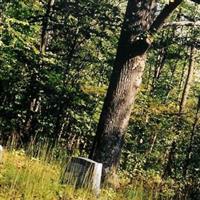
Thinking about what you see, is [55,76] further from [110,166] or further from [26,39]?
[110,166]

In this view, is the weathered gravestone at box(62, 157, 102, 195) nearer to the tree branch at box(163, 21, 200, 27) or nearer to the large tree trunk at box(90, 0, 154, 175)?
the large tree trunk at box(90, 0, 154, 175)

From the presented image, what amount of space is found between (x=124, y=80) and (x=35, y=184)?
442 cm

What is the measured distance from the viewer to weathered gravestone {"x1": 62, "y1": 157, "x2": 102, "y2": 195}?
686cm

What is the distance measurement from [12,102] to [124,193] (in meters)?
9.84

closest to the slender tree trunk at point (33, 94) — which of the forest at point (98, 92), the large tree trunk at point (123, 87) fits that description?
the forest at point (98, 92)

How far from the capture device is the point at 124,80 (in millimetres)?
9977

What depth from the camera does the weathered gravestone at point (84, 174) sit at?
6863 millimetres

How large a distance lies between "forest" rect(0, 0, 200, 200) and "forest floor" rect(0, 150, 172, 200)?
4 cm

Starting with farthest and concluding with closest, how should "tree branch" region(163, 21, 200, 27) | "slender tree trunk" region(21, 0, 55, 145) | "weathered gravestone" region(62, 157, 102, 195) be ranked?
"slender tree trunk" region(21, 0, 55, 145)
"tree branch" region(163, 21, 200, 27)
"weathered gravestone" region(62, 157, 102, 195)

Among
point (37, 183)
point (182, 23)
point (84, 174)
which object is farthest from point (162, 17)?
point (37, 183)

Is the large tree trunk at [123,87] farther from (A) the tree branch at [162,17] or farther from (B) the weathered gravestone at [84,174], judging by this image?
(B) the weathered gravestone at [84,174]

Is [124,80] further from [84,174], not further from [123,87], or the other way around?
[84,174]

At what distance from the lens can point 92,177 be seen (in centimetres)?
695

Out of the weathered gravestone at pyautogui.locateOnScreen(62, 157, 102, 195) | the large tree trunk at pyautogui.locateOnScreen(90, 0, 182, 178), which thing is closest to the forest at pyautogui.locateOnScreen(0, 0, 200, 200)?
the large tree trunk at pyautogui.locateOnScreen(90, 0, 182, 178)
